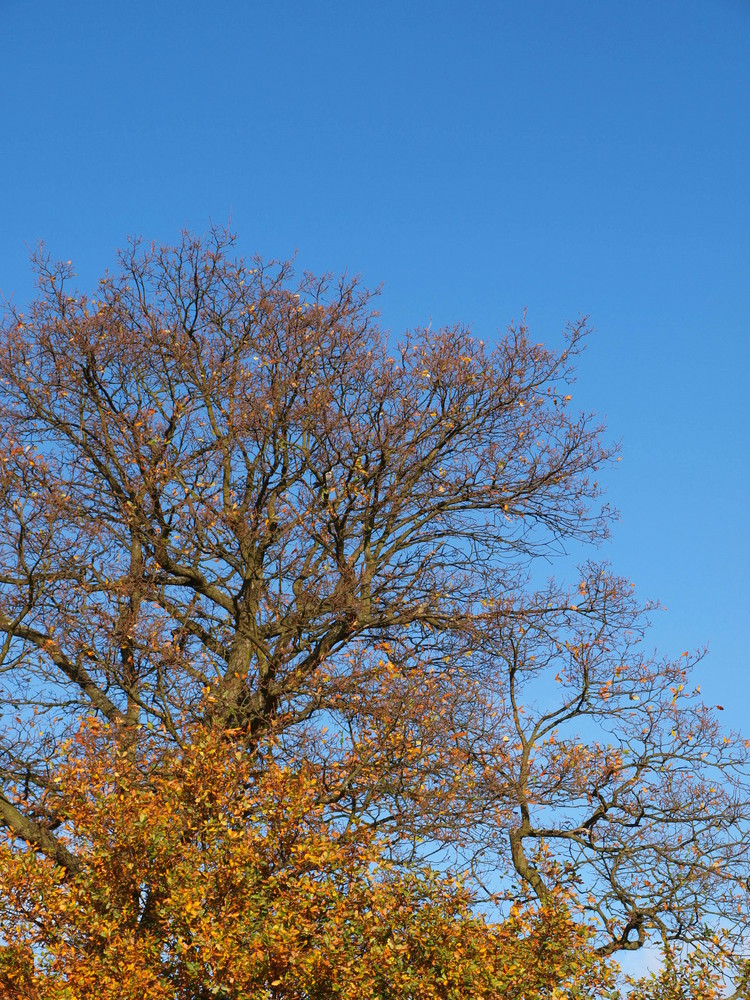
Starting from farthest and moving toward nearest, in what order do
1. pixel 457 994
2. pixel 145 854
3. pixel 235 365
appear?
pixel 235 365, pixel 145 854, pixel 457 994

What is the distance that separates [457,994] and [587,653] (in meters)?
7.83

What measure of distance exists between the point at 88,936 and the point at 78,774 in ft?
6.03

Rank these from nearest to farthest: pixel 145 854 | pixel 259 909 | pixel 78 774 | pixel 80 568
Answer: pixel 259 909, pixel 145 854, pixel 78 774, pixel 80 568

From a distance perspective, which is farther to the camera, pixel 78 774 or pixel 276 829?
pixel 78 774

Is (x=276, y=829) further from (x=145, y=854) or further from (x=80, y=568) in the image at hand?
(x=80, y=568)

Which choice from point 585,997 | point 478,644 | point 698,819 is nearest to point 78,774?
point 585,997

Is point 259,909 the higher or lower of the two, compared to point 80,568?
lower

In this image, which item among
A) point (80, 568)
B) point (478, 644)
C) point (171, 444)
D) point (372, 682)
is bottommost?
point (372, 682)

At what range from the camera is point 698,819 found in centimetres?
1581

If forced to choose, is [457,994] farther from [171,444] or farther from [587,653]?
[171,444]

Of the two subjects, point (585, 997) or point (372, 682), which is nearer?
point (585, 997)

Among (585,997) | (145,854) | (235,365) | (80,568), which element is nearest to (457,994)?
(585,997)

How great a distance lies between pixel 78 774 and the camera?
1176 centimetres

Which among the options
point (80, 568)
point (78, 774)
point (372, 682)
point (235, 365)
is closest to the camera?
point (78, 774)
